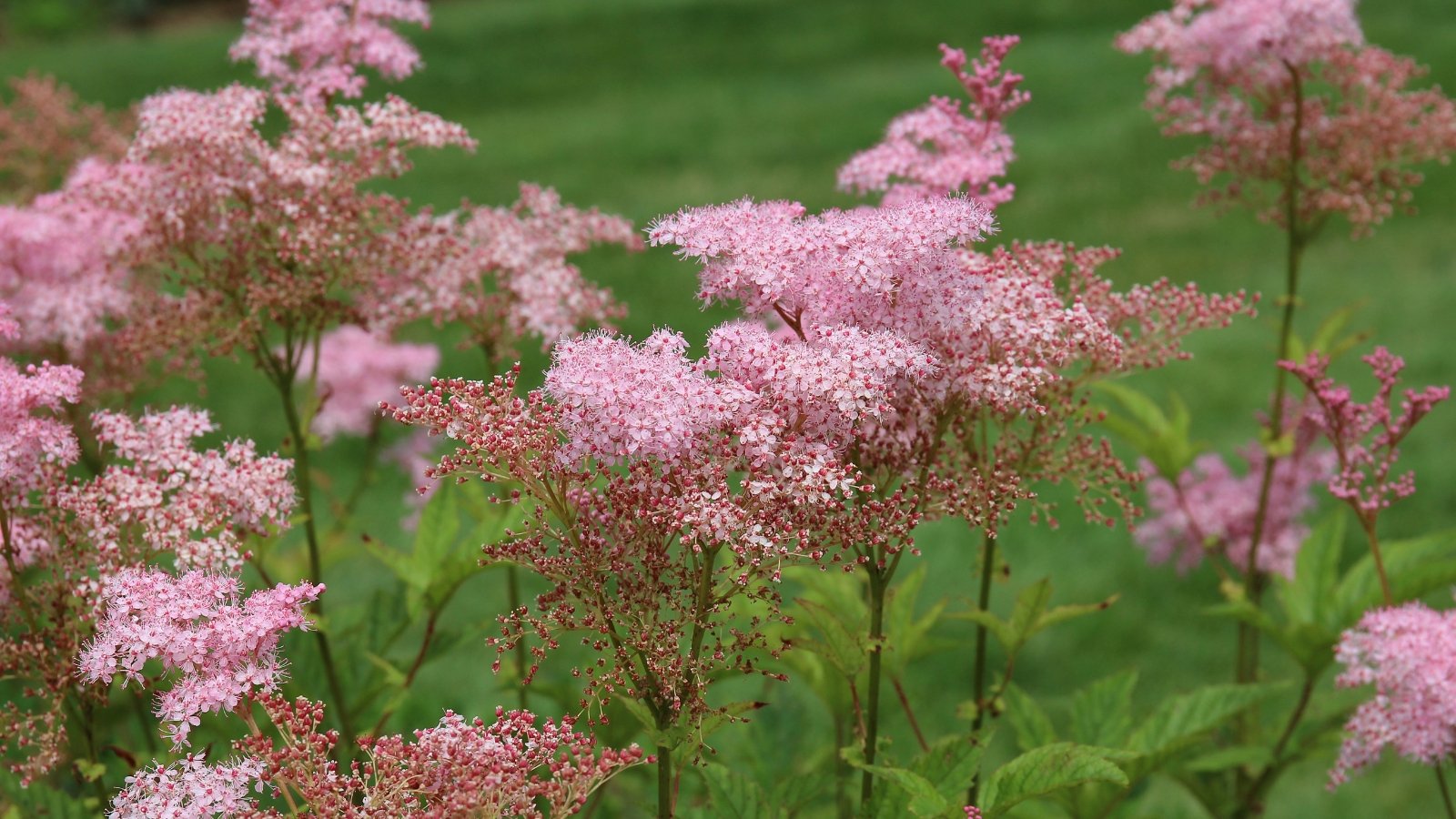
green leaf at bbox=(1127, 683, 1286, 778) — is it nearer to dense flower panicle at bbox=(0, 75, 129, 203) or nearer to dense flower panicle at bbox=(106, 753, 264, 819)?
dense flower panicle at bbox=(106, 753, 264, 819)

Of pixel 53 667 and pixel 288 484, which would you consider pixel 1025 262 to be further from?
pixel 53 667

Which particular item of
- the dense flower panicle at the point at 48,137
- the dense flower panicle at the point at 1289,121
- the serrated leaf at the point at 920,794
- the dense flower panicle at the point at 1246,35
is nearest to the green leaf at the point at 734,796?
the serrated leaf at the point at 920,794

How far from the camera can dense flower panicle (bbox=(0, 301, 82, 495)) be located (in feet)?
7.55

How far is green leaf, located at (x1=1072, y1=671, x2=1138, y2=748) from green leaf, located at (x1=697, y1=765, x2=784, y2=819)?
0.86 metres

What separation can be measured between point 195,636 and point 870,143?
8569 millimetres

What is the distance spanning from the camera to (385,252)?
306 cm

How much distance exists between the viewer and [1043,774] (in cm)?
232

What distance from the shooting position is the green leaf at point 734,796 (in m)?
2.47

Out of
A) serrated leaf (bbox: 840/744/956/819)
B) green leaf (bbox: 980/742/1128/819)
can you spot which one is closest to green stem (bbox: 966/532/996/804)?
green leaf (bbox: 980/742/1128/819)

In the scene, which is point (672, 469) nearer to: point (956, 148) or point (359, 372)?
point (956, 148)

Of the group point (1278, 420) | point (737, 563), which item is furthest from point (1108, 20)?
point (737, 563)

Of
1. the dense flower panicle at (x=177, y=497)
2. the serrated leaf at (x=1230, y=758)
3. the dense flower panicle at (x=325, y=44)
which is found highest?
the dense flower panicle at (x=325, y=44)

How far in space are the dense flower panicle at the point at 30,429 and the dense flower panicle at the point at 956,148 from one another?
4.74ft

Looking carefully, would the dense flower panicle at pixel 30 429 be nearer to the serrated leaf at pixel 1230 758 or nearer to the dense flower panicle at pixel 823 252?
the dense flower panicle at pixel 823 252
